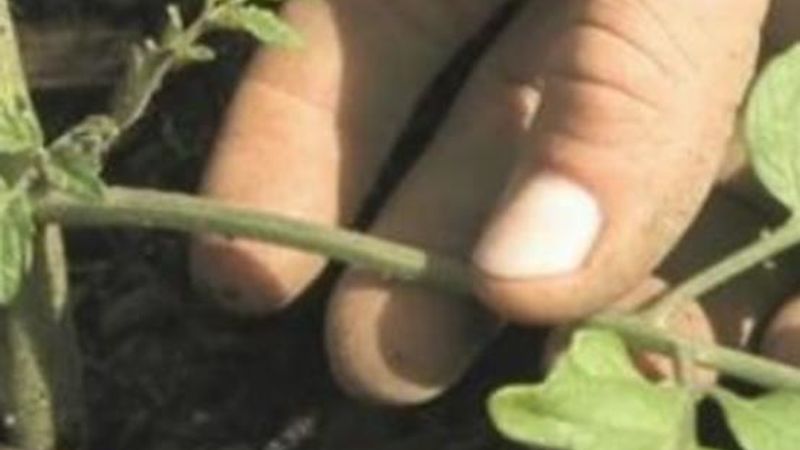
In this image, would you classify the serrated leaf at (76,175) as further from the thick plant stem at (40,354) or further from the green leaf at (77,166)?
the thick plant stem at (40,354)

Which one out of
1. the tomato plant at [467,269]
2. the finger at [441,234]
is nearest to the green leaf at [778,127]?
the tomato plant at [467,269]

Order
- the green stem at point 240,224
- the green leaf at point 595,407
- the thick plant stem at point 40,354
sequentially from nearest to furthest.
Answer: the green leaf at point 595,407
the green stem at point 240,224
the thick plant stem at point 40,354

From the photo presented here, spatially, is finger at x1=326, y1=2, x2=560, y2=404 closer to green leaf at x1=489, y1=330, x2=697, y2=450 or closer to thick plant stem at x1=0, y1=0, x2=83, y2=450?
thick plant stem at x1=0, y1=0, x2=83, y2=450

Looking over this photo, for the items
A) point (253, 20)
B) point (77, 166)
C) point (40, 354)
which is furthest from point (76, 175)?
point (40, 354)

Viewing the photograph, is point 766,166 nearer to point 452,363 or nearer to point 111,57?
→ point 452,363

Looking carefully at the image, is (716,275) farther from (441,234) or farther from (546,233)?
(441,234)

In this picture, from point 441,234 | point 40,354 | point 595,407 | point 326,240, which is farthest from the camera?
point 441,234
